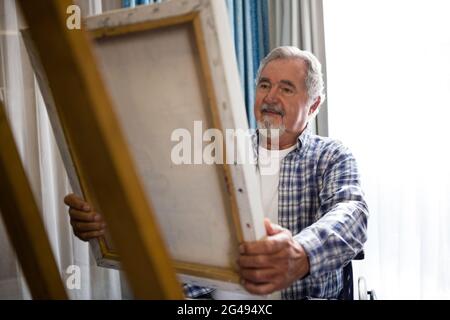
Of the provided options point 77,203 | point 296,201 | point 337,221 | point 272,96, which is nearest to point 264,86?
point 272,96

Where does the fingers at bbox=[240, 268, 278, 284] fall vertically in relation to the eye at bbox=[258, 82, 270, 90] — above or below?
below

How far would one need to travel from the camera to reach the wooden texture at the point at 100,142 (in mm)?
436

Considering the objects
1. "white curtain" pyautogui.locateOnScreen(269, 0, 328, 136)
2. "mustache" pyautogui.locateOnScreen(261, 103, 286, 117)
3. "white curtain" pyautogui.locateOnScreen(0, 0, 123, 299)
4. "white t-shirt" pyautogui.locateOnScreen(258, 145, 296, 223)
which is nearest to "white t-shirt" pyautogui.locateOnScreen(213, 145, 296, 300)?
"white t-shirt" pyautogui.locateOnScreen(258, 145, 296, 223)

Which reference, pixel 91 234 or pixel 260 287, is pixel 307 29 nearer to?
pixel 91 234

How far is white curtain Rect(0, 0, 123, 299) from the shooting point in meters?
1.73

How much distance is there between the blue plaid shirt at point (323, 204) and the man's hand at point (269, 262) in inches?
6.0

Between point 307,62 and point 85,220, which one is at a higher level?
point 307,62

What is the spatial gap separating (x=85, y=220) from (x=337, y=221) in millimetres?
542

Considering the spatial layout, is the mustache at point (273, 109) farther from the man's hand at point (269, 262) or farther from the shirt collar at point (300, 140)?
the man's hand at point (269, 262)

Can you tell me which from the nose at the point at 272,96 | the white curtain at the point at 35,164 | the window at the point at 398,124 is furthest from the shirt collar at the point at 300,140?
the white curtain at the point at 35,164

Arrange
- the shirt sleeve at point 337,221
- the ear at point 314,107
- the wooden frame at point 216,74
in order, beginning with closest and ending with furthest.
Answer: the wooden frame at point 216,74 → the shirt sleeve at point 337,221 → the ear at point 314,107

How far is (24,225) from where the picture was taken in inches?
24.0

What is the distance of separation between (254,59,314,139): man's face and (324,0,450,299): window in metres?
0.68

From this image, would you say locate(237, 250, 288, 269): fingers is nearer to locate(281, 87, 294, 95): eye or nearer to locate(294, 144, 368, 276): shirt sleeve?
locate(294, 144, 368, 276): shirt sleeve
